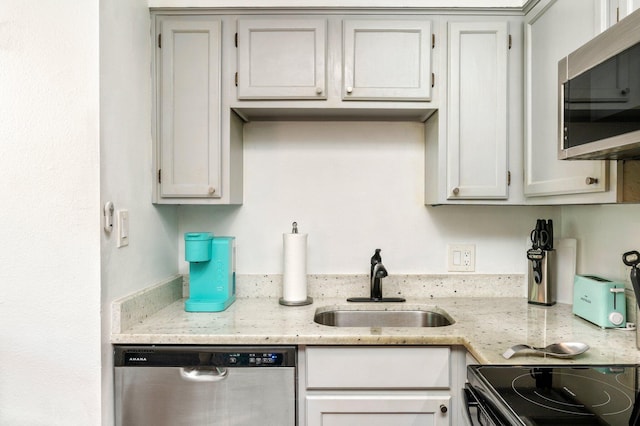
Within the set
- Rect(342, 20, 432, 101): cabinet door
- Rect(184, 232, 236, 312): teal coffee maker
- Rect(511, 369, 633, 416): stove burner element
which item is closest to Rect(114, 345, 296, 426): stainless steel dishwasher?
Rect(184, 232, 236, 312): teal coffee maker

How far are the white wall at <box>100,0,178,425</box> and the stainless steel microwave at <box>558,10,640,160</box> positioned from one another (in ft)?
4.65

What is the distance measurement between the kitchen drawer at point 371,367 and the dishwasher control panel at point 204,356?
0.09 metres

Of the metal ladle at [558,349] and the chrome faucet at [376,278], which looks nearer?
the metal ladle at [558,349]

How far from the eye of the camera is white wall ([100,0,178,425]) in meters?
1.44

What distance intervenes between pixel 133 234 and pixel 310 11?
114cm

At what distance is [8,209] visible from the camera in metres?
1.40

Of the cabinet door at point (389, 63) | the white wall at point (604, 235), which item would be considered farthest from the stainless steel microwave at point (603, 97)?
the cabinet door at point (389, 63)

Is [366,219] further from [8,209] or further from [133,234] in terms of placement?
[8,209]

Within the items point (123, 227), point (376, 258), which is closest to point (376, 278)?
point (376, 258)

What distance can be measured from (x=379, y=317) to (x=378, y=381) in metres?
0.48

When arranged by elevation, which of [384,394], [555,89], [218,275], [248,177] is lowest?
[384,394]

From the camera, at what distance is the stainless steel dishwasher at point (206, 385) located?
148 centimetres

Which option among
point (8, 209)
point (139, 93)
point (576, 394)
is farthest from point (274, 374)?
point (139, 93)

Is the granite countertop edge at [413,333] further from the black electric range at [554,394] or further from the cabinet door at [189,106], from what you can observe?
the cabinet door at [189,106]
